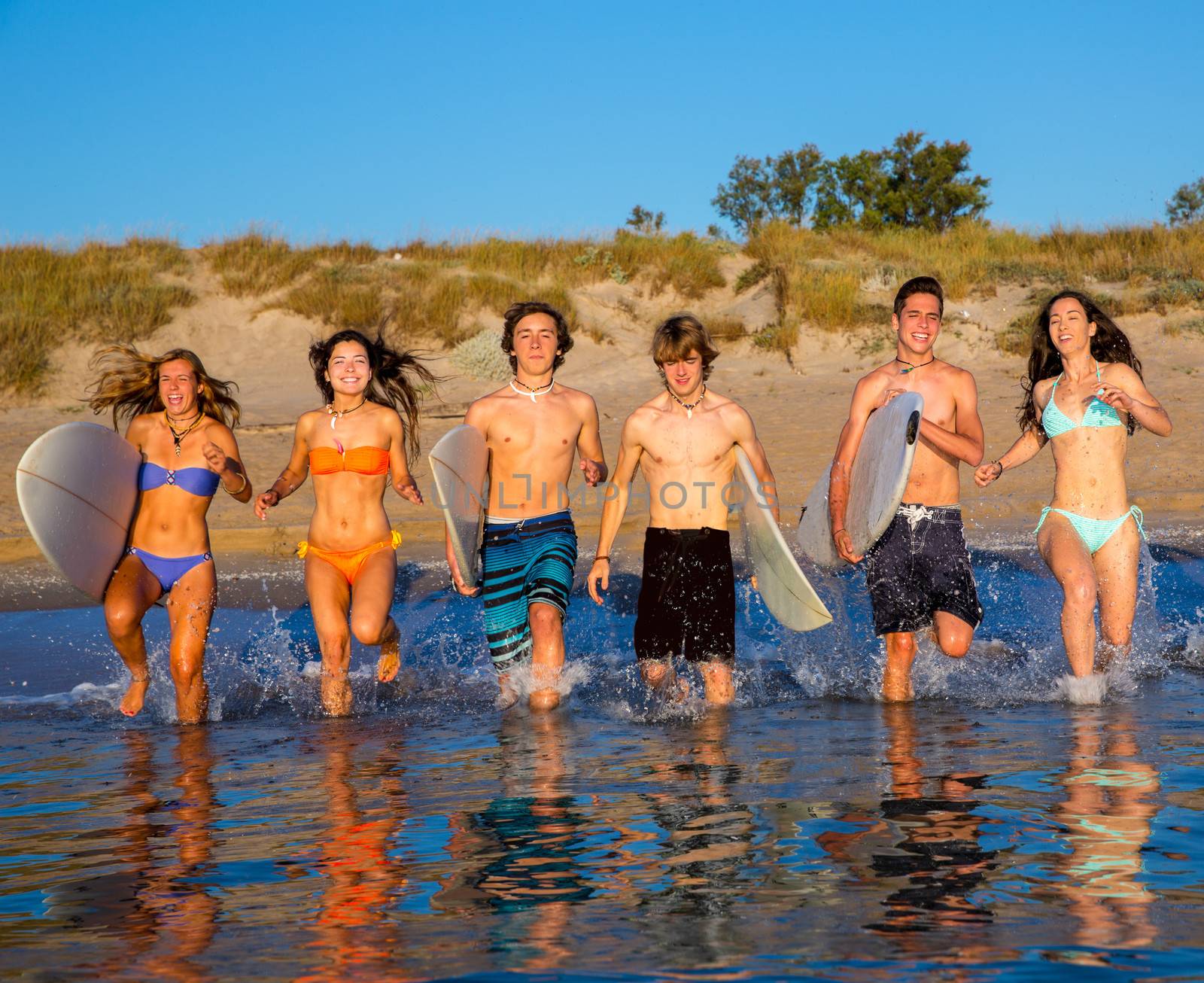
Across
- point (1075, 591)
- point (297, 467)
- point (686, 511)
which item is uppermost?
point (297, 467)

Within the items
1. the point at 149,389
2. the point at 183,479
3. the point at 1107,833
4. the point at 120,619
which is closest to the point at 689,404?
the point at 183,479

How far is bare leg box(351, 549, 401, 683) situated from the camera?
593 centimetres

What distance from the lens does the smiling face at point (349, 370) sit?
6234 mm

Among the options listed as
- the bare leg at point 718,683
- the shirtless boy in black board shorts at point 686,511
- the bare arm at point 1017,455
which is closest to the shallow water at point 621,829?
the bare leg at point 718,683

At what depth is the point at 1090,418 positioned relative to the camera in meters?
5.87

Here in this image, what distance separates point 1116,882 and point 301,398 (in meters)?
13.6

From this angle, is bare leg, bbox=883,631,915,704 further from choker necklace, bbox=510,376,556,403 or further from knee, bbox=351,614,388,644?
knee, bbox=351,614,388,644

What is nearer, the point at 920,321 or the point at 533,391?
the point at 920,321

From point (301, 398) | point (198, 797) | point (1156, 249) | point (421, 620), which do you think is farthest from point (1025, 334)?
point (198, 797)

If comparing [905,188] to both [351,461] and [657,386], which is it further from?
[351,461]

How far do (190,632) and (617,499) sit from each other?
1.90 m

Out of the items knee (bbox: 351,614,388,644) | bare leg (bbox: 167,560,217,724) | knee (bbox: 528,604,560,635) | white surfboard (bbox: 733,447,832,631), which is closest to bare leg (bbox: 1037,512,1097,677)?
white surfboard (bbox: 733,447,832,631)

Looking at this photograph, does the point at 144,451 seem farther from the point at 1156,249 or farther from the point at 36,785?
the point at 1156,249

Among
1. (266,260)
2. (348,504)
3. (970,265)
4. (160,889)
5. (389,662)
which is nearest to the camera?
(160,889)
